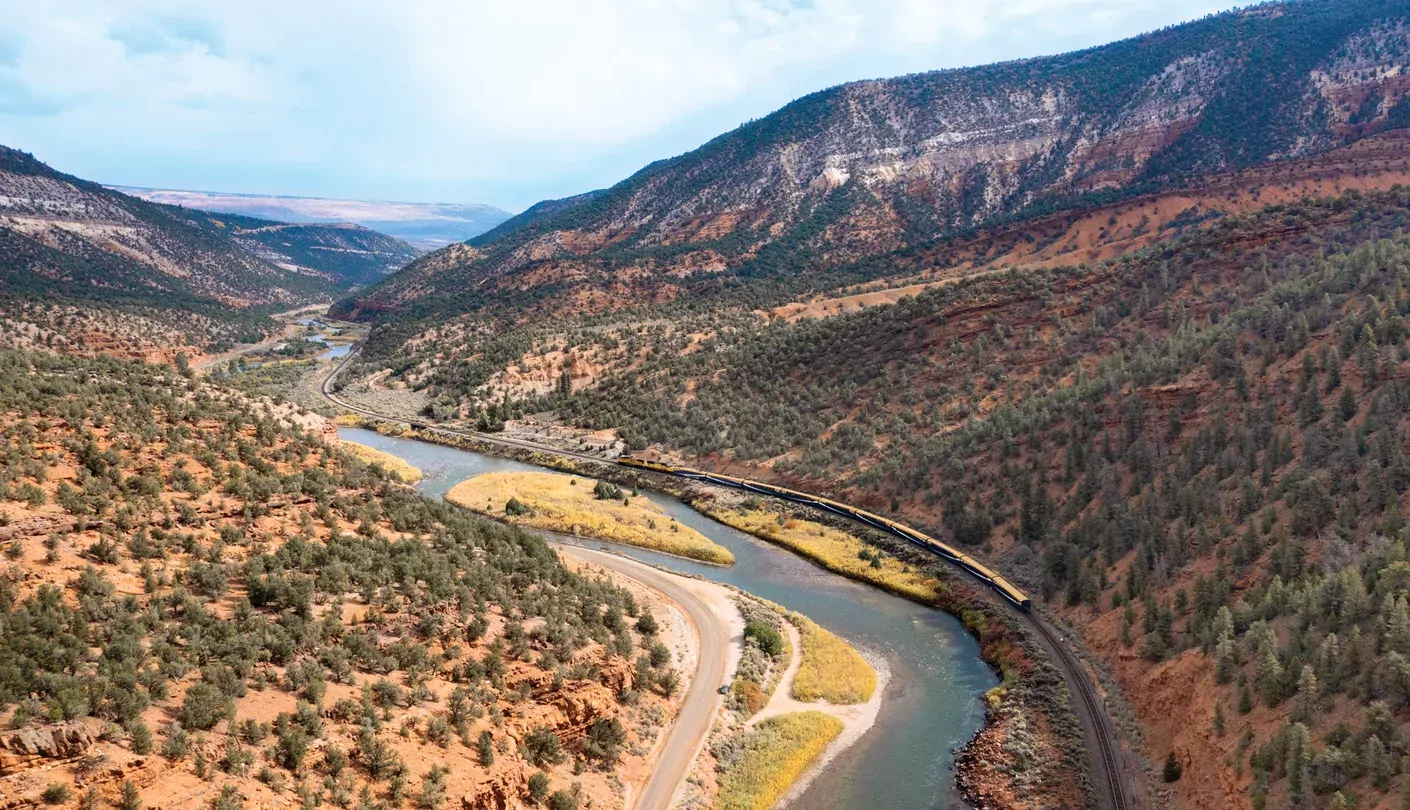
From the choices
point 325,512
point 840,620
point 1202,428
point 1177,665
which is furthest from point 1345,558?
point 325,512

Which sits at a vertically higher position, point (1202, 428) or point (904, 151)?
point (904, 151)

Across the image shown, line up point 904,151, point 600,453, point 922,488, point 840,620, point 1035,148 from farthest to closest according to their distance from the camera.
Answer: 1. point 904,151
2. point 1035,148
3. point 600,453
4. point 922,488
5. point 840,620

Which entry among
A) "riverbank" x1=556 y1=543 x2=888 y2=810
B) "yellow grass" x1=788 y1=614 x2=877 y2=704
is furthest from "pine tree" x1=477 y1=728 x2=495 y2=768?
"yellow grass" x1=788 y1=614 x2=877 y2=704

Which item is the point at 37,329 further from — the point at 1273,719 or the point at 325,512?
the point at 1273,719

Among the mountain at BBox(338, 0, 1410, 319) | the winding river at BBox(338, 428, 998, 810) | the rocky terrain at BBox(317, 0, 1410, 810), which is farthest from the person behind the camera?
the mountain at BBox(338, 0, 1410, 319)

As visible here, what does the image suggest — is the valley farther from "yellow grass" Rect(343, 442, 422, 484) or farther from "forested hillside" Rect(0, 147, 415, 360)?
"forested hillside" Rect(0, 147, 415, 360)

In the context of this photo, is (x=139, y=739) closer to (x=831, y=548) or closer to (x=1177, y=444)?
(x=831, y=548)

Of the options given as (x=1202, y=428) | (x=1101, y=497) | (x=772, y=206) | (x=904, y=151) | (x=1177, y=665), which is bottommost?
(x=1177, y=665)
